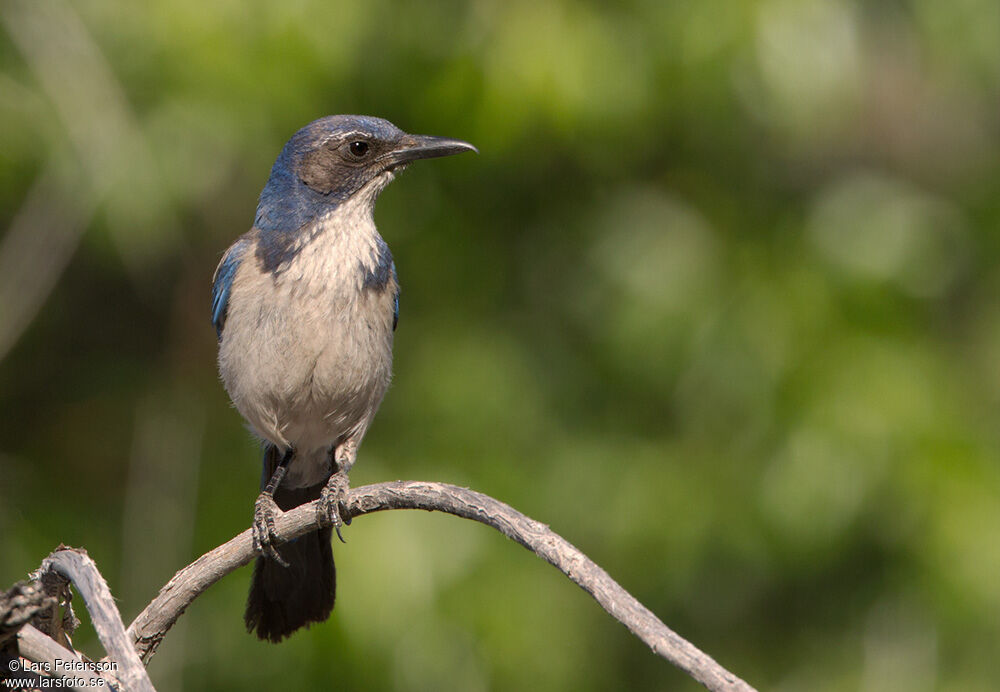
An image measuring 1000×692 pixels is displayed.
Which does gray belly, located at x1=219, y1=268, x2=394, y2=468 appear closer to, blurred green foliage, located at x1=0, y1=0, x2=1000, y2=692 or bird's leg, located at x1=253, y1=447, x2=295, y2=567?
bird's leg, located at x1=253, y1=447, x2=295, y2=567

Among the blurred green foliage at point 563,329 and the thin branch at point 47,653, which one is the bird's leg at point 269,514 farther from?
the thin branch at point 47,653

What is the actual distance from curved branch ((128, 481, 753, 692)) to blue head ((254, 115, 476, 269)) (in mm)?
1579

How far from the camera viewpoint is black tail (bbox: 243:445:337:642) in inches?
170

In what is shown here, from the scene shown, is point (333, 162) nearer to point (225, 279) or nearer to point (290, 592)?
point (225, 279)

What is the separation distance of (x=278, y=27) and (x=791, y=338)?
9.98 ft

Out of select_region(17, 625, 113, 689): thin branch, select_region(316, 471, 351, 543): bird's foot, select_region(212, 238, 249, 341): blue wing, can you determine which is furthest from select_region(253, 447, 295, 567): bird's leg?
select_region(17, 625, 113, 689): thin branch

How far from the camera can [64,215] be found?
231 inches

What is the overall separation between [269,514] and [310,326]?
699mm

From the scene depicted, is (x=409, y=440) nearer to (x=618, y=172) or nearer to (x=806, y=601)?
(x=618, y=172)

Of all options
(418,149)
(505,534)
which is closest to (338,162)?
(418,149)

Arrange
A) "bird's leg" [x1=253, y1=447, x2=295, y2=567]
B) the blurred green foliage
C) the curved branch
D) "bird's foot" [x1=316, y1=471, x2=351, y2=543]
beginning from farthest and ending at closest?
the blurred green foliage, "bird's leg" [x1=253, y1=447, x2=295, y2=567], "bird's foot" [x1=316, y1=471, x2=351, y2=543], the curved branch

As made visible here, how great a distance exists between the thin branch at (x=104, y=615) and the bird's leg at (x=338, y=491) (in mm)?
1032

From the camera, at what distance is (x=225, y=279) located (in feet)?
15.6

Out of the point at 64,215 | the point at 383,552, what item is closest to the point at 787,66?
the point at 383,552
